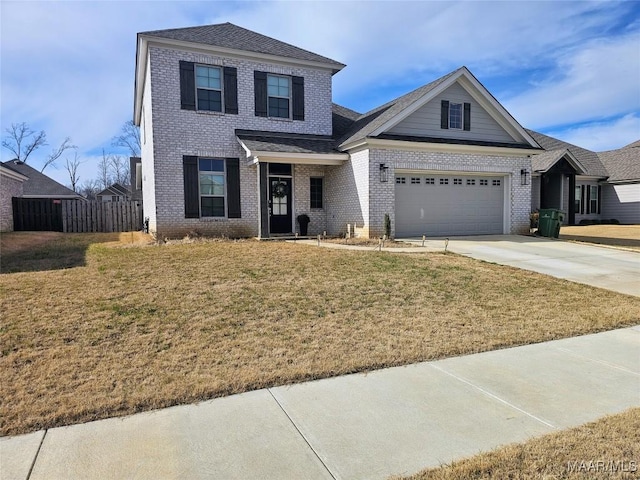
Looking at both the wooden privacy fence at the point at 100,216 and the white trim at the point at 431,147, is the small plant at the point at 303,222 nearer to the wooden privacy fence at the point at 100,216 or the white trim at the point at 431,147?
the white trim at the point at 431,147

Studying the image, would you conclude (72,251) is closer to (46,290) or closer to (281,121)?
(46,290)

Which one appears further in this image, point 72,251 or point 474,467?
point 72,251

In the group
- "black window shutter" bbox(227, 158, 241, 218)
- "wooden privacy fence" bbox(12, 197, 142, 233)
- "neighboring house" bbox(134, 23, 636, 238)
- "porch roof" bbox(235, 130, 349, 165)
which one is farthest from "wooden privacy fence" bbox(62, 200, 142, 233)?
"porch roof" bbox(235, 130, 349, 165)

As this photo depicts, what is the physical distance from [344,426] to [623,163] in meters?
31.1

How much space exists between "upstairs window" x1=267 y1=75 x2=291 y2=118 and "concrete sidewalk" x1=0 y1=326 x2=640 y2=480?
13192 millimetres

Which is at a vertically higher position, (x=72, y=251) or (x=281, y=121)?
(x=281, y=121)

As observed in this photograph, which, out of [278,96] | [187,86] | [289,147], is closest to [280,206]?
[289,147]

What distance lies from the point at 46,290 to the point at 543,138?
29.3 m

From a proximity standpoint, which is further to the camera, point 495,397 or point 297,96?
point 297,96

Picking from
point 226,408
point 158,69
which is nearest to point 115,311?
point 226,408

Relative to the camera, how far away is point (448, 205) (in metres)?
16.0

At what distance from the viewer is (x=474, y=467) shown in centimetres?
283

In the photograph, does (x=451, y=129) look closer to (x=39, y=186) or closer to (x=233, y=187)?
(x=233, y=187)

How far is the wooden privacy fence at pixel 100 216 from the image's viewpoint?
20516 mm
